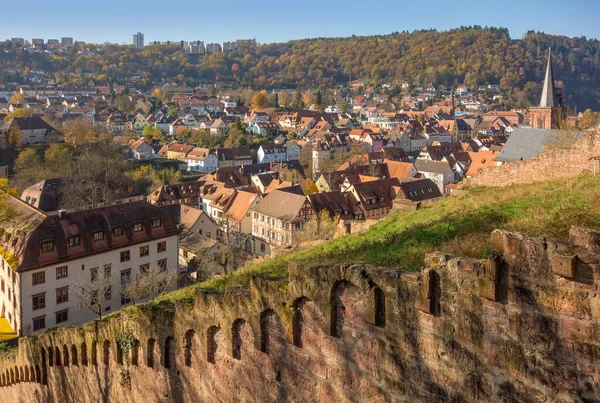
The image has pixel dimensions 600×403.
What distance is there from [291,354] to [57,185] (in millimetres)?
63209

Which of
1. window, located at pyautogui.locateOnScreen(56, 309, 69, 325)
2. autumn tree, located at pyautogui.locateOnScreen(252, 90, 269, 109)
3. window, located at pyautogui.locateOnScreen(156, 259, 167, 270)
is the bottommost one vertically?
window, located at pyautogui.locateOnScreen(56, 309, 69, 325)

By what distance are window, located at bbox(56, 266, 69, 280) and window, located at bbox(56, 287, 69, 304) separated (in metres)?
0.77

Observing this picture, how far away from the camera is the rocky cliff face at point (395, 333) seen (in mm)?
5113

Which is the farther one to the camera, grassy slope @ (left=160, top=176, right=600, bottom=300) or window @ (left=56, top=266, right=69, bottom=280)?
window @ (left=56, top=266, right=69, bottom=280)

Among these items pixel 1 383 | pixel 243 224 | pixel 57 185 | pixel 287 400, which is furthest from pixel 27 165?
pixel 287 400

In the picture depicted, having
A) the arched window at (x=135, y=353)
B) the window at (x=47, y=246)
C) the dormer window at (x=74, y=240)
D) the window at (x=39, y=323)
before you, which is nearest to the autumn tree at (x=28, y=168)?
the dormer window at (x=74, y=240)

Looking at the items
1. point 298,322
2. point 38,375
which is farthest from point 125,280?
point 298,322

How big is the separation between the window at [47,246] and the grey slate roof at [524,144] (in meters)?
34.5

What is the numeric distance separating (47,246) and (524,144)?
3681 cm

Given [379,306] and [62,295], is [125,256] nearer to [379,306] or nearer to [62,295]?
[62,295]

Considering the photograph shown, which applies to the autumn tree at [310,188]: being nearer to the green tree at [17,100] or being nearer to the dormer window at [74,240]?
the dormer window at [74,240]

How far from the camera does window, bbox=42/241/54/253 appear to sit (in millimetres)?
32703

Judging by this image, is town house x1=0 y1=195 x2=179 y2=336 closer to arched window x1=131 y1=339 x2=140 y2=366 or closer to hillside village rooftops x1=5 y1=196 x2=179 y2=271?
hillside village rooftops x1=5 y1=196 x2=179 y2=271

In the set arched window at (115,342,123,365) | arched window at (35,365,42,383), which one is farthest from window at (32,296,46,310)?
arched window at (115,342,123,365)
